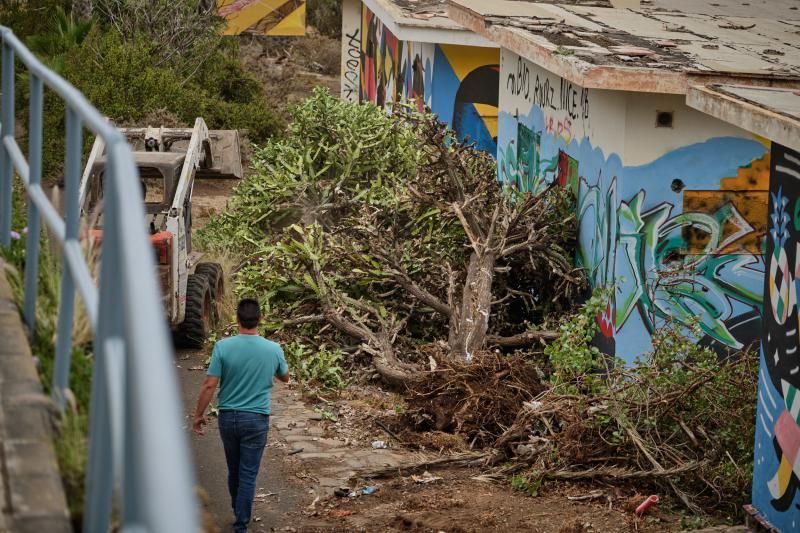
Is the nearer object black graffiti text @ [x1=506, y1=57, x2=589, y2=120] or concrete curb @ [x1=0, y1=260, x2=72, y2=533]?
concrete curb @ [x1=0, y1=260, x2=72, y2=533]

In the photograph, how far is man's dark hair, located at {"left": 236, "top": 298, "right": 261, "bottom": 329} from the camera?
24.5 ft

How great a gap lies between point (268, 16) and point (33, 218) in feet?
100

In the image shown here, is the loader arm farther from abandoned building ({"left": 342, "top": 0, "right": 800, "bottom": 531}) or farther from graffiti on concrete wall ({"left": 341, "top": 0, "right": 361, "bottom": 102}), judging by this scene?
graffiti on concrete wall ({"left": 341, "top": 0, "right": 361, "bottom": 102})

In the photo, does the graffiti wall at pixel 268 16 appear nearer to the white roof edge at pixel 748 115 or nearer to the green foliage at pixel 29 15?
the green foliage at pixel 29 15

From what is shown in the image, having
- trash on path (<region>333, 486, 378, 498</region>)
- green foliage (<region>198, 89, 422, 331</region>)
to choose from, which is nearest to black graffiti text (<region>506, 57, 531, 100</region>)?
green foliage (<region>198, 89, 422, 331</region>)

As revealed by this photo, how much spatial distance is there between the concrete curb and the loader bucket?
11.5 m

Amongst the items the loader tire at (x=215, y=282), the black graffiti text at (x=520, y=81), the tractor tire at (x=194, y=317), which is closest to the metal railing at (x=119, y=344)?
the tractor tire at (x=194, y=317)

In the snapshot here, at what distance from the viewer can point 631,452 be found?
9.53 meters

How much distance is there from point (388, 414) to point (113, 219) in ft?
27.9

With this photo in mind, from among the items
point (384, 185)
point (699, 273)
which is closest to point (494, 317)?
point (699, 273)

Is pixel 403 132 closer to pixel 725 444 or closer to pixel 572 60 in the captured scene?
pixel 572 60

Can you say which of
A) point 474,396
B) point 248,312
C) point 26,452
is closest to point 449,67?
point 474,396

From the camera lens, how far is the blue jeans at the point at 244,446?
7.72 m

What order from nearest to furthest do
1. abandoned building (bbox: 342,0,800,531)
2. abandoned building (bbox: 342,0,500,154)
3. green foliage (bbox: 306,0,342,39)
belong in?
abandoned building (bbox: 342,0,800,531) < abandoned building (bbox: 342,0,500,154) < green foliage (bbox: 306,0,342,39)
